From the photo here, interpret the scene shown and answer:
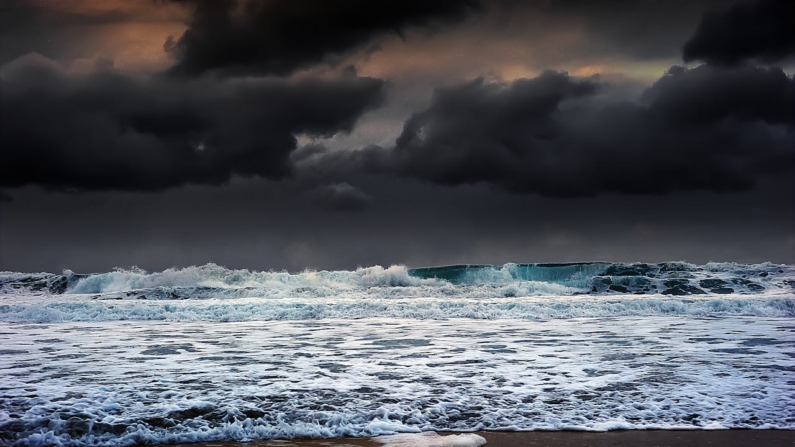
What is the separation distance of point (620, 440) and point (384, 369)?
12.8 feet

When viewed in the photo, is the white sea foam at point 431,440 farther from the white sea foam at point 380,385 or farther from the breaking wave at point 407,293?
the breaking wave at point 407,293

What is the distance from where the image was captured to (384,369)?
8.45m

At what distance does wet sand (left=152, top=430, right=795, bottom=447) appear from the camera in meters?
5.17

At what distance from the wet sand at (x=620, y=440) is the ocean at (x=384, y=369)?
16cm

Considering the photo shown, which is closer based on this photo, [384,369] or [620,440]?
[620,440]

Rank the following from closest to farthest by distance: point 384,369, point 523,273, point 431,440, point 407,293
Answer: point 431,440, point 384,369, point 407,293, point 523,273

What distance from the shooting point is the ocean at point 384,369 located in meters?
5.78

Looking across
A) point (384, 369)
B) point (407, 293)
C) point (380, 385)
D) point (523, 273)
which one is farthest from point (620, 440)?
point (523, 273)

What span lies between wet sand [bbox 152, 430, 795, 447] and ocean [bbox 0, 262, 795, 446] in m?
0.16

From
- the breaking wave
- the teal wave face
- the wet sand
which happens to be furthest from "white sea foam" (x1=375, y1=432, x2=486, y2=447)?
the teal wave face

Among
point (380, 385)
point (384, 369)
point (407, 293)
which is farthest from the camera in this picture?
point (407, 293)

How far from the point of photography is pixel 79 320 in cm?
1830

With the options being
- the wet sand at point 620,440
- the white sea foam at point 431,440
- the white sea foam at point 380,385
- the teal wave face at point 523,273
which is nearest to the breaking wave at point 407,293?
the teal wave face at point 523,273

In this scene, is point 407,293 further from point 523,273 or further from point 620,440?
point 620,440
